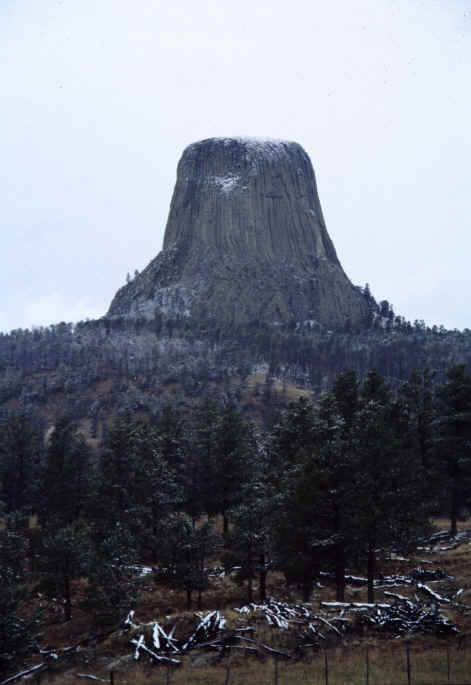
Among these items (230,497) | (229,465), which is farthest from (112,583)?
(229,465)

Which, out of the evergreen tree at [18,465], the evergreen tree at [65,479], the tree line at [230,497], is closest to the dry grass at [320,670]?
the tree line at [230,497]

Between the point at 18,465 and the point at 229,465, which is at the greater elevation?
the point at 229,465

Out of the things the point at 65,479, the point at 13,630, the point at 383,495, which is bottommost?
the point at 13,630

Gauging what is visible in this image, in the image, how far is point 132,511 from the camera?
4869cm

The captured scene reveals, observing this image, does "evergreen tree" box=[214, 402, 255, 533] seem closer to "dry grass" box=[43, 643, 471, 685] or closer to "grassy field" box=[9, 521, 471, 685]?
"grassy field" box=[9, 521, 471, 685]

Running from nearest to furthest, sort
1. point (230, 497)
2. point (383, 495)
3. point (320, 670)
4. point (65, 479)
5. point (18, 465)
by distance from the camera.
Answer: point (320, 670) < point (383, 495) < point (230, 497) < point (65, 479) < point (18, 465)

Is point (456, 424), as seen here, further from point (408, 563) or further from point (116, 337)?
point (116, 337)

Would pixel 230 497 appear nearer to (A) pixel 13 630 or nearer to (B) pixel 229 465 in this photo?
(B) pixel 229 465

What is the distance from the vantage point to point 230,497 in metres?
54.8

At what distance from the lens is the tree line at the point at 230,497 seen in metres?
32.7

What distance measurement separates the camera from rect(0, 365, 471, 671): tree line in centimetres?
3266

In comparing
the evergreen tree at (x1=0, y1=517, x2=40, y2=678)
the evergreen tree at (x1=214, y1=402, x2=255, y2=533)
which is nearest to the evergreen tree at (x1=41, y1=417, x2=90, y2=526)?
the evergreen tree at (x1=214, y1=402, x2=255, y2=533)

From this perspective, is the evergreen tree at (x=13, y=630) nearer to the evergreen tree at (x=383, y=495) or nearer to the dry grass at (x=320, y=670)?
the dry grass at (x=320, y=670)

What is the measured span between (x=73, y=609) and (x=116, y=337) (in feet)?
436
